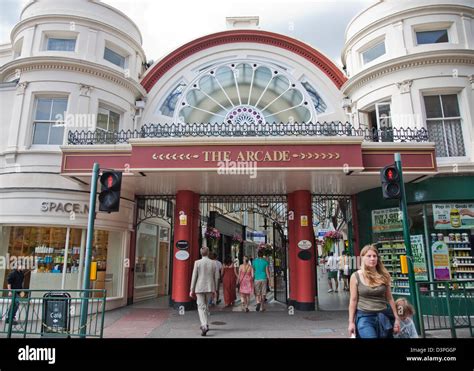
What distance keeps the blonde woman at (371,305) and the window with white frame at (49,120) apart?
10024 millimetres

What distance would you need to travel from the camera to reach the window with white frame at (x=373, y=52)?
39.6ft

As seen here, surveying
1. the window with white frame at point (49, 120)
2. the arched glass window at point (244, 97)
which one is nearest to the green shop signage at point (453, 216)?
the arched glass window at point (244, 97)

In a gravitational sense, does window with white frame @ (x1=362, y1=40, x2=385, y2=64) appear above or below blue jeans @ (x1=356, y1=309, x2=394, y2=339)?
above

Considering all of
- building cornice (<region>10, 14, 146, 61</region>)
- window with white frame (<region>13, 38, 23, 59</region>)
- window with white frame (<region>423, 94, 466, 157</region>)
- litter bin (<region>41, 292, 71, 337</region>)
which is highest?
building cornice (<region>10, 14, 146, 61</region>)

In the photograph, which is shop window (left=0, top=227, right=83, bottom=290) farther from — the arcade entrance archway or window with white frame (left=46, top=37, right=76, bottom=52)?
window with white frame (left=46, top=37, right=76, bottom=52)

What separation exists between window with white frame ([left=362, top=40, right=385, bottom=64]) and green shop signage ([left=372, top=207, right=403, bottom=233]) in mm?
5447

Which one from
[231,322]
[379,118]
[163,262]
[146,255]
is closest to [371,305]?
[231,322]

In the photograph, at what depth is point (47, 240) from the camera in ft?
33.7

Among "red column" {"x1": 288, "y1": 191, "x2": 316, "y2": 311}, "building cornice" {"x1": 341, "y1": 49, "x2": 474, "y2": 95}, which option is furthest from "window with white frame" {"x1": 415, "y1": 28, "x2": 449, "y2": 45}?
"red column" {"x1": 288, "y1": 191, "x2": 316, "y2": 311}

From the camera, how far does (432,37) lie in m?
11.4

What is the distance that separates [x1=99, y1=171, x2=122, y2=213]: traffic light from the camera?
21.1 ft

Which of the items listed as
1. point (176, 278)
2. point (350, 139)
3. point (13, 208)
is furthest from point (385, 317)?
point (13, 208)

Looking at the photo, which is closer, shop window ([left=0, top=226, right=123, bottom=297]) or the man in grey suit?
the man in grey suit
